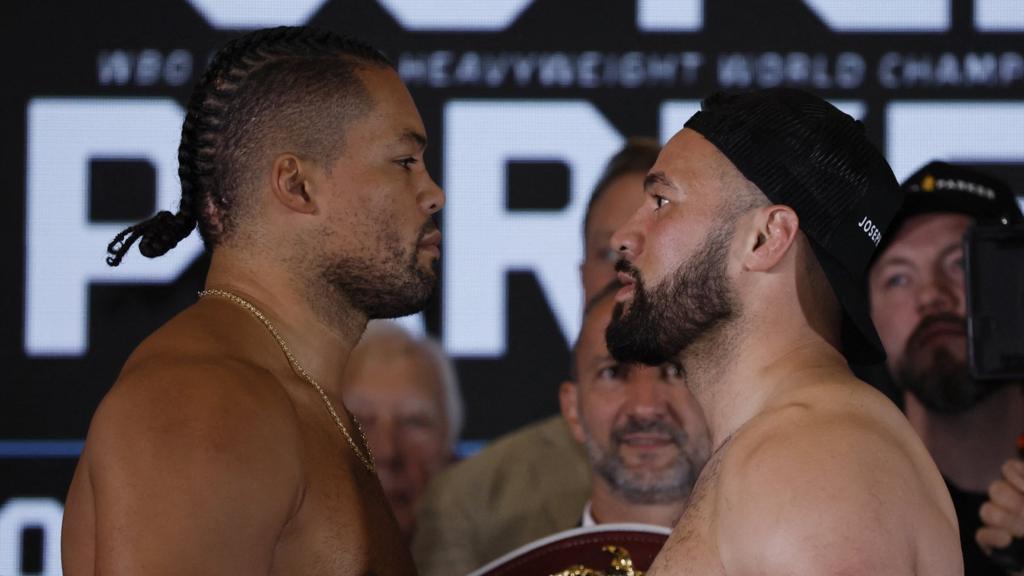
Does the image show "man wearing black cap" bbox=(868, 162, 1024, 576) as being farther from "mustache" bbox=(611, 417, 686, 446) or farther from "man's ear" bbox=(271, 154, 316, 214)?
"man's ear" bbox=(271, 154, 316, 214)

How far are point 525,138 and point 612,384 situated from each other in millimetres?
1036

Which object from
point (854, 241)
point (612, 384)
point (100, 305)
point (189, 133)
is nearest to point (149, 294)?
point (100, 305)

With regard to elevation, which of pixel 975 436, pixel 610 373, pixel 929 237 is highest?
pixel 929 237

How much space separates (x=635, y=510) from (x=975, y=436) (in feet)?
2.53

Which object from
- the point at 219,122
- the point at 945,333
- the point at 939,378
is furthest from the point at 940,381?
the point at 219,122

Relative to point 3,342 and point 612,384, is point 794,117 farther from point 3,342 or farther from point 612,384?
point 3,342

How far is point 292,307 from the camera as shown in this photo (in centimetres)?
207

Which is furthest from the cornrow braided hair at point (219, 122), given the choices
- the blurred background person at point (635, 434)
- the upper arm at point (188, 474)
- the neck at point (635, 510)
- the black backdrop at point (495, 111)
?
the black backdrop at point (495, 111)

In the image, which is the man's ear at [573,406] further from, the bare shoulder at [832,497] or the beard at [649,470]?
the bare shoulder at [832,497]

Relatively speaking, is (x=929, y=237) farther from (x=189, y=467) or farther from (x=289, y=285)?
(x=189, y=467)

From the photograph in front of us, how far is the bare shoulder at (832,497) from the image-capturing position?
1644mm

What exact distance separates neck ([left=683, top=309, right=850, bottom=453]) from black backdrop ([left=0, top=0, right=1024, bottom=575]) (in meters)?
1.65

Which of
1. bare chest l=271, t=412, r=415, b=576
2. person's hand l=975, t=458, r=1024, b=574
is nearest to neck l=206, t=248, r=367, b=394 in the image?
bare chest l=271, t=412, r=415, b=576

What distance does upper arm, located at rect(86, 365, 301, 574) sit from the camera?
5.48ft
